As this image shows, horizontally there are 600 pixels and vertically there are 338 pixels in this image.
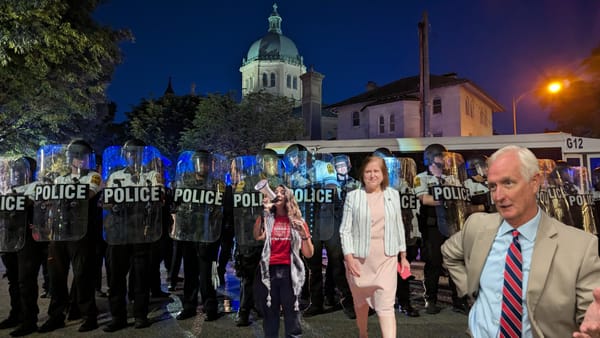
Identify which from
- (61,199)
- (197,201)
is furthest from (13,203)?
(197,201)

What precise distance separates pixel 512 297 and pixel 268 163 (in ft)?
14.7

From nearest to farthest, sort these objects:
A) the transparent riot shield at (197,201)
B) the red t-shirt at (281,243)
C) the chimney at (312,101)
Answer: the red t-shirt at (281,243), the transparent riot shield at (197,201), the chimney at (312,101)

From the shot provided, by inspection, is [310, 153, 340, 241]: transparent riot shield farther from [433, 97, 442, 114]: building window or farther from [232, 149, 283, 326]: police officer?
[433, 97, 442, 114]: building window

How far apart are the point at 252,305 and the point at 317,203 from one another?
172 cm

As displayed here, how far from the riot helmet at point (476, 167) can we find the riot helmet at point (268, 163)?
10.4 feet

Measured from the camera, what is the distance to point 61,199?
18.7 feet

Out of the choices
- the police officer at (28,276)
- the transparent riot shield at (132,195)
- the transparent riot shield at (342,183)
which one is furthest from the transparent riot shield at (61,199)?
the transparent riot shield at (342,183)

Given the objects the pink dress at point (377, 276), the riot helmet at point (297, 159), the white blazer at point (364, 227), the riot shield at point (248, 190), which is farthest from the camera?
the riot helmet at point (297, 159)

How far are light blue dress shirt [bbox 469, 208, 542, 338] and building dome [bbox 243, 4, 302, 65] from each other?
73718 mm

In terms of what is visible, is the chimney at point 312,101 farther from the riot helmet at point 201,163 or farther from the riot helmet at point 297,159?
the riot helmet at point 201,163

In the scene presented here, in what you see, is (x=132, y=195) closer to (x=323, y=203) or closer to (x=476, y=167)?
(x=323, y=203)

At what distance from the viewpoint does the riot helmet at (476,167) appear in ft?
23.3

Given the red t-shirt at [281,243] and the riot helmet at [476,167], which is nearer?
the red t-shirt at [281,243]

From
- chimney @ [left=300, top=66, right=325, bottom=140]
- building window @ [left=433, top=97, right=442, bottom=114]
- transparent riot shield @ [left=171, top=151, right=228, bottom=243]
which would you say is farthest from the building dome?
transparent riot shield @ [left=171, top=151, right=228, bottom=243]
